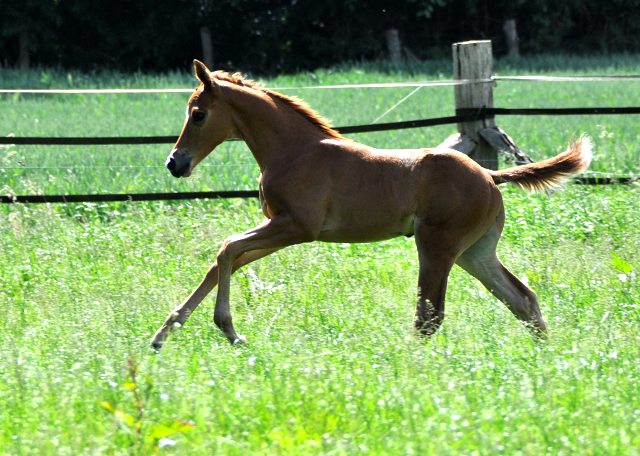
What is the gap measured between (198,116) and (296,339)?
4.68 feet

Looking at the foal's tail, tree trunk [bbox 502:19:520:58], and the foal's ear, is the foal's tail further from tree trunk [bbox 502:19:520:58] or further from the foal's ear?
tree trunk [bbox 502:19:520:58]

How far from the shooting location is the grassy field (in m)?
2.93

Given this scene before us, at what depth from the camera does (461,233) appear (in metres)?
4.46

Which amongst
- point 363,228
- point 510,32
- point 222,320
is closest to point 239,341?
point 222,320

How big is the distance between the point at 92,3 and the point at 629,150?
72.6 feet

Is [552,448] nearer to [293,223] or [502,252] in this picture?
[293,223]

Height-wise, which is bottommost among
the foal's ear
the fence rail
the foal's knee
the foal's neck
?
the foal's knee

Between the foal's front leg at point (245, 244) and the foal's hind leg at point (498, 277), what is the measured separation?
1.09m

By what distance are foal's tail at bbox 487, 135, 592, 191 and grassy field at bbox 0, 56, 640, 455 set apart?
0.78 m

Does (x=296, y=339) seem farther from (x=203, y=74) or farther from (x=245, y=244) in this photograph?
(x=203, y=74)

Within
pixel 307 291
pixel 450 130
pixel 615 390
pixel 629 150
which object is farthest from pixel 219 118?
pixel 450 130

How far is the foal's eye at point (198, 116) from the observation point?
447cm

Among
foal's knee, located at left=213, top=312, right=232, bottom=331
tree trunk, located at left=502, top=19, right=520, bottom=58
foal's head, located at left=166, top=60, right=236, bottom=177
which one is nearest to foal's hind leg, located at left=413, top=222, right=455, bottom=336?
foal's knee, located at left=213, top=312, right=232, bottom=331

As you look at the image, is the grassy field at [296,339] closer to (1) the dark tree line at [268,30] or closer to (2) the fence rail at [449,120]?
(2) the fence rail at [449,120]
